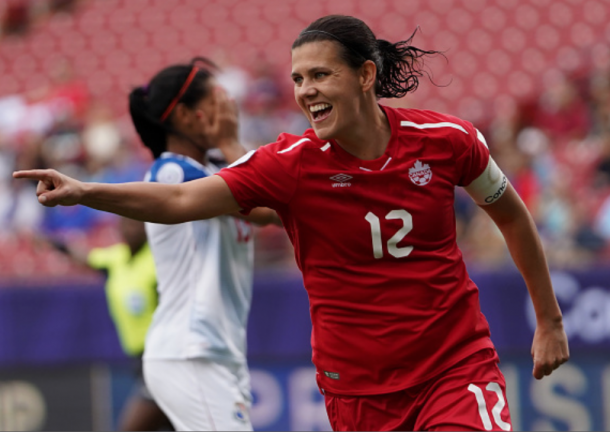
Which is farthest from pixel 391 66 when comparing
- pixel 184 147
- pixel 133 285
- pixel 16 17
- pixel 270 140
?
pixel 16 17

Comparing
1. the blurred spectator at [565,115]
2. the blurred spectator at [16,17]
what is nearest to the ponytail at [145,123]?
the blurred spectator at [565,115]

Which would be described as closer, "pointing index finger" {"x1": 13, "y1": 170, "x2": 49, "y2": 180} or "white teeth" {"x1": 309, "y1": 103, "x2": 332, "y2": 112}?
"pointing index finger" {"x1": 13, "y1": 170, "x2": 49, "y2": 180}

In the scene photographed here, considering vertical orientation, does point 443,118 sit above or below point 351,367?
above

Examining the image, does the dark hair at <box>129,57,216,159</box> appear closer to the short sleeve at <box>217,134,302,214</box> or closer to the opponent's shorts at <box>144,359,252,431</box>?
the opponent's shorts at <box>144,359,252,431</box>

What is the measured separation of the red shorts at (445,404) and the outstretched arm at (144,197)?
34.7 inches

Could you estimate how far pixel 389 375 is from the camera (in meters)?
3.42

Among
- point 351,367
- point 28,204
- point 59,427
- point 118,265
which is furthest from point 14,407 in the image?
point 351,367

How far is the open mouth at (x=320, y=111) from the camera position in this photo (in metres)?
3.35

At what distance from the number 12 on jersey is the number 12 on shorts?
55 cm

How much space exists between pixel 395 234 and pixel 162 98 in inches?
64.4

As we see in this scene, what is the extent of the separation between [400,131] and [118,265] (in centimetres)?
367

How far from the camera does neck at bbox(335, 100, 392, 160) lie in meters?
3.41

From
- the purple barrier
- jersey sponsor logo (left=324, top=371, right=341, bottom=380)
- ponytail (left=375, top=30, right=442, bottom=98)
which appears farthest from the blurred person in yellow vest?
ponytail (left=375, top=30, right=442, bottom=98)

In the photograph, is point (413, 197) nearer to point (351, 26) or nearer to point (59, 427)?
point (351, 26)
